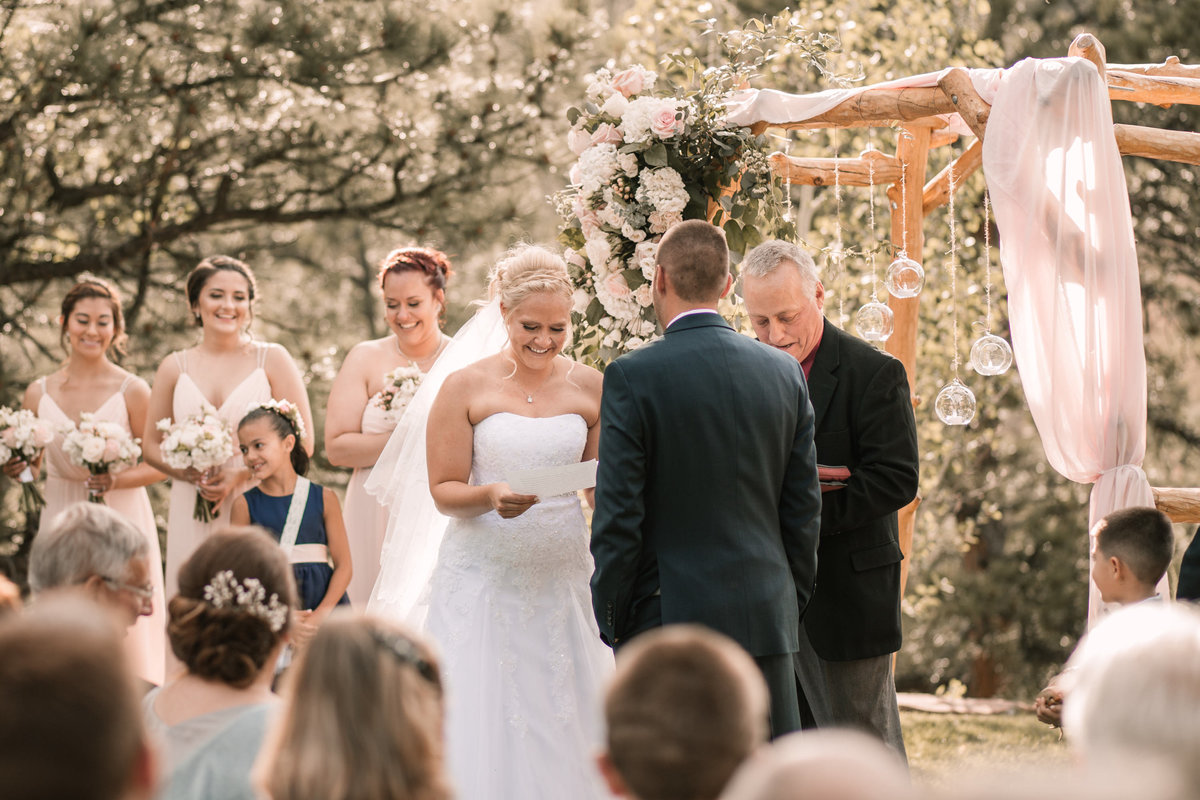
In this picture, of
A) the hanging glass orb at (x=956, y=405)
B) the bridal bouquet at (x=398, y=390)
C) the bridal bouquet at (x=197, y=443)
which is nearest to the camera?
the hanging glass orb at (x=956, y=405)

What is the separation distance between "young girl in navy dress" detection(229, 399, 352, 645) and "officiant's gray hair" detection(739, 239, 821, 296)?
195 cm

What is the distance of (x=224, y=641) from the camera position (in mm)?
2539

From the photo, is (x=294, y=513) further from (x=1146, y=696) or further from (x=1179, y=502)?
(x=1146, y=696)

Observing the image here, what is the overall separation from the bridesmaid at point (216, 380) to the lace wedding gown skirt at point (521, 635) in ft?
5.71

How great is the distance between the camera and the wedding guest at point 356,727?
77.2 inches

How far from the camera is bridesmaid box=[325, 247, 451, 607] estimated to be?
5500 mm

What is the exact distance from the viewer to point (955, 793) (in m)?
1.47

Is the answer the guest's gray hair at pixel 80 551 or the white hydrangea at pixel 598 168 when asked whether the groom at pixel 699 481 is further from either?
the white hydrangea at pixel 598 168

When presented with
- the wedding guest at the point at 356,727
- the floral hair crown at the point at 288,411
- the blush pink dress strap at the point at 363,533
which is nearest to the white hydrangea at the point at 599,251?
the blush pink dress strap at the point at 363,533

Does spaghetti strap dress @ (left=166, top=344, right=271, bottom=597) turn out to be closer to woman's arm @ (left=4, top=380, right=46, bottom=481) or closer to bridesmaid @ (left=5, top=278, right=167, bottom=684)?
bridesmaid @ (left=5, top=278, right=167, bottom=684)

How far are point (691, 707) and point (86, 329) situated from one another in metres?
4.74

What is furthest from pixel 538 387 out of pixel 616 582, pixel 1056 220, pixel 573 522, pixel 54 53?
pixel 54 53

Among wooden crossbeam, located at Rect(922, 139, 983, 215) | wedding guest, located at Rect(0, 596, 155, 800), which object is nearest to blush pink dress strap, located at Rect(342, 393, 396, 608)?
wooden crossbeam, located at Rect(922, 139, 983, 215)

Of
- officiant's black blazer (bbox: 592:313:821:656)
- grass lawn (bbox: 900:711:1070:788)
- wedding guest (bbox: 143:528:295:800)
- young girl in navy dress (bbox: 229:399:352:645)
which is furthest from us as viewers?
grass lawn (bbox: 900:711:1070:788)
